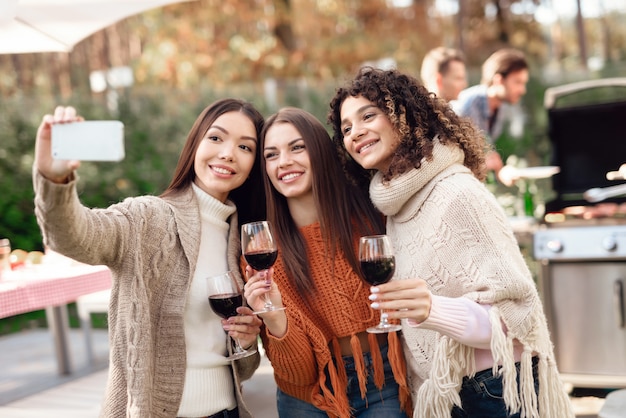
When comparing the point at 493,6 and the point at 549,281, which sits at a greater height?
the point at 493,6

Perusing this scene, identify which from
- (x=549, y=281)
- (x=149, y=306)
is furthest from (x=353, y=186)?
(x=549, y=281)

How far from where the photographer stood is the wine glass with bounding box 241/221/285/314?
7.09 feet

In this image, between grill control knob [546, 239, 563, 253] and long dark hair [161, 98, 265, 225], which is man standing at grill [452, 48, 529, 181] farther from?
long dark hair [161, 98, 265, 225]

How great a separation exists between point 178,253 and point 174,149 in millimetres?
6931

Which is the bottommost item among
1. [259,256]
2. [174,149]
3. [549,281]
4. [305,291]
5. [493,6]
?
[549,281]

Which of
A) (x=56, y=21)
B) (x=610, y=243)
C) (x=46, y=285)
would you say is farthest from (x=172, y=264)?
(x=610, y=243)

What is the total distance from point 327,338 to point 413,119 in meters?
0.84

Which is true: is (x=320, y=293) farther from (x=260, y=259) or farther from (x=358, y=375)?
(x=260, y=259)

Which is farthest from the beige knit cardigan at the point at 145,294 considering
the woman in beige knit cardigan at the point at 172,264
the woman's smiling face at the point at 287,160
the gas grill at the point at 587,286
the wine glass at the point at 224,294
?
the gas grill at the point at 587,286

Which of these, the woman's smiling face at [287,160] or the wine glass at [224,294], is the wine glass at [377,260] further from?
the woman's smiling face at [287,160]

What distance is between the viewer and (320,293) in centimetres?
251

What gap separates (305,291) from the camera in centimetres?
250

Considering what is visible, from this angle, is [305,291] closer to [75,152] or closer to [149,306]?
[149,306]

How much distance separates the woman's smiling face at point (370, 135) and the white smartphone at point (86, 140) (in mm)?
920
